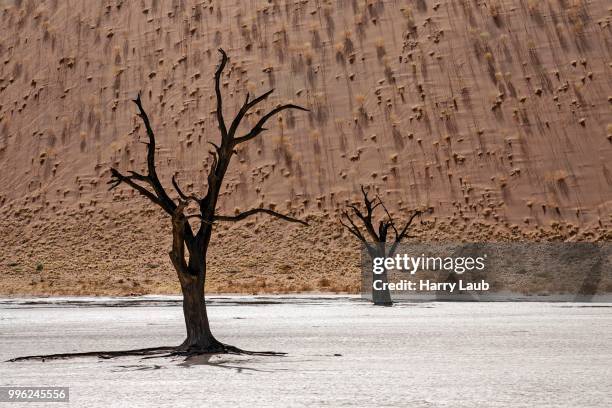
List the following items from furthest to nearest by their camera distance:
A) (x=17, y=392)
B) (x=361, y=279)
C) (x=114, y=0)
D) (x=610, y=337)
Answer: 1. (x=114, y=0)
2. (x=361, y=279)
3. (x=610, y=337)
4. (x=17, y=392)

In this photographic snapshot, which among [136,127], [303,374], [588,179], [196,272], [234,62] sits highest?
[234,62]

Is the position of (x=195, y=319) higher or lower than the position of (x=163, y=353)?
higher

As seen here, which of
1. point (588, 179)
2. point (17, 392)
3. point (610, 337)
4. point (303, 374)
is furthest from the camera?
point (588, 179)

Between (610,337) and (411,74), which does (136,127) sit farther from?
(610,337)

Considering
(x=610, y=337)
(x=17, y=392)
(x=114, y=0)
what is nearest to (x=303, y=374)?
(x=17, y=392)

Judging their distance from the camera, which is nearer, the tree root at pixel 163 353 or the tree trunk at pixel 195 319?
the tree root at pixel 163 353

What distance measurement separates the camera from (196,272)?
17.5m

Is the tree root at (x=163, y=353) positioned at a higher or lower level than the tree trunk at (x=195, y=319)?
lower

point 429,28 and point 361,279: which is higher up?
point 429,28

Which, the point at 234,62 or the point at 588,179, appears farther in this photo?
the point at 234,62

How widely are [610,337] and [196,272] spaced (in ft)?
28.2

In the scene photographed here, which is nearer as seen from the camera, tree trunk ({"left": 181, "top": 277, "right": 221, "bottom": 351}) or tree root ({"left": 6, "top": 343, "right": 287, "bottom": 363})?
tree root ({"left": 6, "top": 343, "right": 287, "bottom": 363})

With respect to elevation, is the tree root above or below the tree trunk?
below

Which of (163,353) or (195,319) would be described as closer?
(163,353)
